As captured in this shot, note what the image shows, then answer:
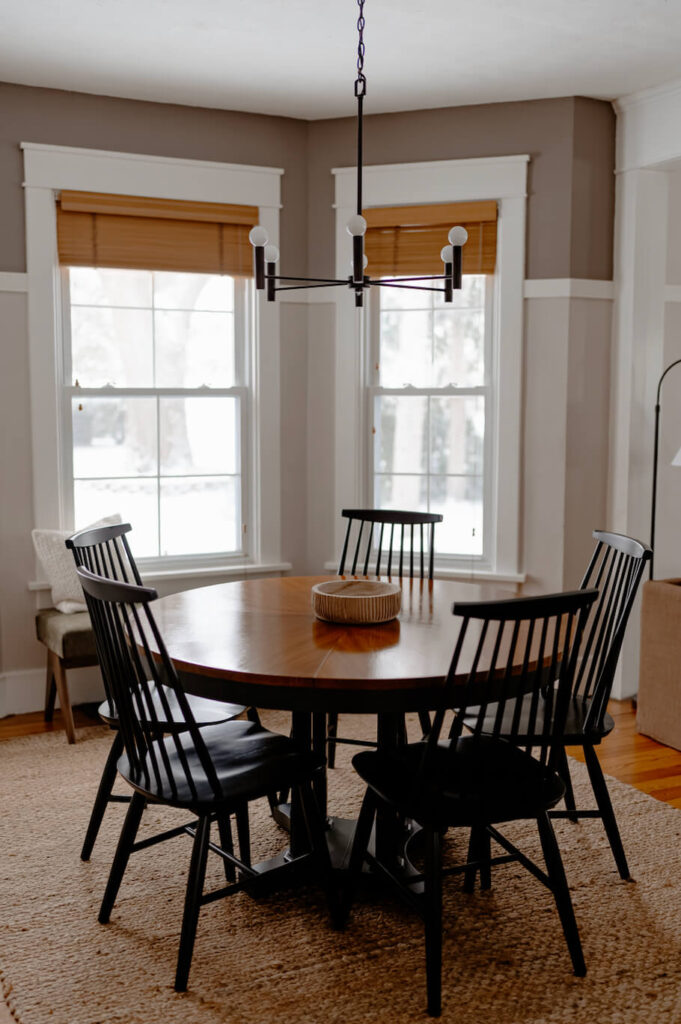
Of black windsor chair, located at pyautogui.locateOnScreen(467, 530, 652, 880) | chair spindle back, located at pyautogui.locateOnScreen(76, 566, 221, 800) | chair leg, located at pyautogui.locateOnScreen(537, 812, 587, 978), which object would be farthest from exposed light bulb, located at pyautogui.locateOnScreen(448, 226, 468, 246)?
chair leg, located at pyautogui.locateOnScreen(537, 812, 587, 978)

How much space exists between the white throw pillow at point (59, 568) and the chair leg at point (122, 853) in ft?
5.90

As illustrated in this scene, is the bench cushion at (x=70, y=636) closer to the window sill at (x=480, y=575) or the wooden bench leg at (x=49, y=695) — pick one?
the wooden bench leg at (x=49, y=695)

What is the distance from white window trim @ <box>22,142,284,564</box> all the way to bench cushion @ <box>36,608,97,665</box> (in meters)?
0.50

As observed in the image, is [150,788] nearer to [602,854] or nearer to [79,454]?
[602,854]

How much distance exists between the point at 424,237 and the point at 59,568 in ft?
7.49

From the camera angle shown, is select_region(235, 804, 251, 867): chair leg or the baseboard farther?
the baseboard

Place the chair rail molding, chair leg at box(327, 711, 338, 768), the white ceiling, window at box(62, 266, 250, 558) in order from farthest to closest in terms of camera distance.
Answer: window at box(62, 266, 250, 558), the chair rail molding, chair leg at box(327, 711, 338, 768), the white ceiling

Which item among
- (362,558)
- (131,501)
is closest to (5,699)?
(131,501)

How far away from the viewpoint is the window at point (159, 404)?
4469 mm

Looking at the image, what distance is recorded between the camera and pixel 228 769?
245 centimetres

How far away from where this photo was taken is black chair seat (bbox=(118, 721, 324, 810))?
2283mm

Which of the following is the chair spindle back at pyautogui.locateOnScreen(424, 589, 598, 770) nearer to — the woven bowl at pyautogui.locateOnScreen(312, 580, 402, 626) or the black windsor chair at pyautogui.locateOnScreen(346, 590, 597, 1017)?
the black windsor chair at pyautogui.locateOnScreen(346, 590, 597, 1017)

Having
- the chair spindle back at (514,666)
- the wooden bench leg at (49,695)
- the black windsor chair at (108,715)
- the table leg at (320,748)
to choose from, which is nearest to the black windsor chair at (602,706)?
the chair spindle back at (514,666)

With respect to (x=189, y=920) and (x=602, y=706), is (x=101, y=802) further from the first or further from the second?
(x=602, y=706)
